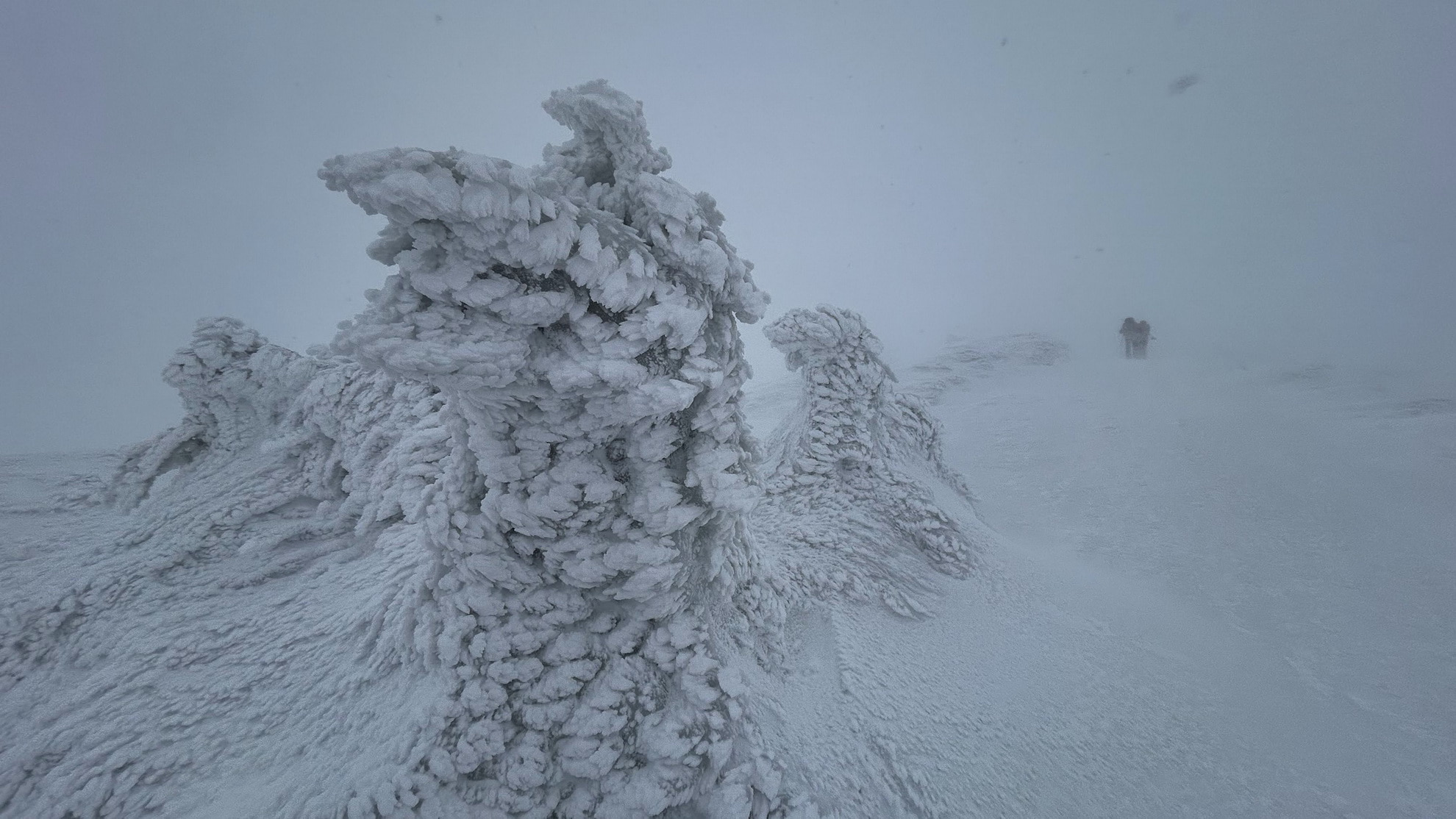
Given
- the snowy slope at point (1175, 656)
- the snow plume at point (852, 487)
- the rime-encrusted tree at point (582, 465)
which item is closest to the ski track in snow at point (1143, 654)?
the snowy slope at point (1175, 656)

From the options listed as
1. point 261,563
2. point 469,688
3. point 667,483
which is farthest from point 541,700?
point 261,563

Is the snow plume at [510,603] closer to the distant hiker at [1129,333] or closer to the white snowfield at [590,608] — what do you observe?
the white snowfield at [590,608]

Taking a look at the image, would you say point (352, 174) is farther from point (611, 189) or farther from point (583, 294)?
point (611, 189)

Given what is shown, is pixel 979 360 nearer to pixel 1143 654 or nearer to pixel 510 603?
pixel 1143 654

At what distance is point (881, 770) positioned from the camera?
205 centimetres

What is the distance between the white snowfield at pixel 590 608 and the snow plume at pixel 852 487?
0.03 metres

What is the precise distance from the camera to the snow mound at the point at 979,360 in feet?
51.6

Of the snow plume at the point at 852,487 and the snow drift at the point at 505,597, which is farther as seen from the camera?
the snow plume at the point at 852,487

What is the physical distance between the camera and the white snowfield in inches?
62.4

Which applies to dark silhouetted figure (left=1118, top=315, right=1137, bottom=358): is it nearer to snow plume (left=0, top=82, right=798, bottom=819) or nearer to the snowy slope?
the snowy slope

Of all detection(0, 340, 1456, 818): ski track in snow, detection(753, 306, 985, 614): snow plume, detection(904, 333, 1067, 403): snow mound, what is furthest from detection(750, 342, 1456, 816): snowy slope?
detection(904, 333, 1067, 403): snow mound

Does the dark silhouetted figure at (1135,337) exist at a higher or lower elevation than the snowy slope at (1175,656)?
higher

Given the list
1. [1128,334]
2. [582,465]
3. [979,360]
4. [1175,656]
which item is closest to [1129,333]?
[1128,334]

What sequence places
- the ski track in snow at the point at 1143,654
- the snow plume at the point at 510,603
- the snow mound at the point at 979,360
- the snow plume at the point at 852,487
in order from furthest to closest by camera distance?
the snow mound at the point at 979,360 → the snow plume at the point at 852,487 → the ski track in snow at the point at 1143,654 → the snow plume at the point at 510,603
